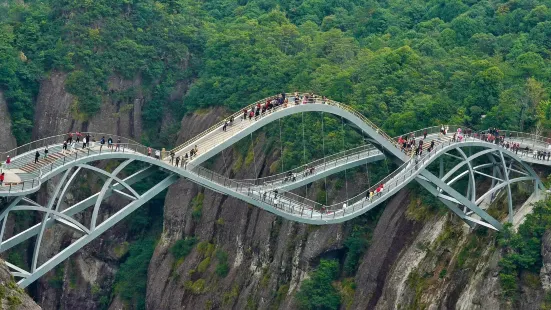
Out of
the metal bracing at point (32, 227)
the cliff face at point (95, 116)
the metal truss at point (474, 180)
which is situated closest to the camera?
the metal bracing at point (32, 227)

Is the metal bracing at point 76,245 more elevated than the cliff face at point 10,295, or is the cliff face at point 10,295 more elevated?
the metal bracing at point 76,245

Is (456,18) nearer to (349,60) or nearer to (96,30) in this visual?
(349,60)

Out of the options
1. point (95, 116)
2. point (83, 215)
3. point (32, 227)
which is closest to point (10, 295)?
point (32, 227)

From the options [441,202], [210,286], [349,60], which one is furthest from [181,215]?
[441,202]

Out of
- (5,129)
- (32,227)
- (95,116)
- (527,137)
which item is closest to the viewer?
(32,227)

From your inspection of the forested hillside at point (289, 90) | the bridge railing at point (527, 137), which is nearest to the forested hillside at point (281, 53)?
the forested hillside at point (289, 90)

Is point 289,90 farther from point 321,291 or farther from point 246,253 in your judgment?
point 321,291

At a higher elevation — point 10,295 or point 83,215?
point 83,215

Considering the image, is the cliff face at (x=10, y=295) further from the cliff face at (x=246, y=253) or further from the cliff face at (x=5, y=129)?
the cliff face at (x=5, y=129)
